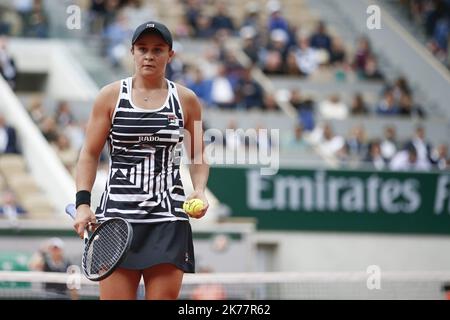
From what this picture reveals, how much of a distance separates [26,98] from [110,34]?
7.80 ft

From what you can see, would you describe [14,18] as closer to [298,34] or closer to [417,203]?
[298,34]

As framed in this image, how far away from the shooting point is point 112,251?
7262 millimetres

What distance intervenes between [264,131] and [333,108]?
279 centimetres

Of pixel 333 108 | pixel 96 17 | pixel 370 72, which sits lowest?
pixel 333 108

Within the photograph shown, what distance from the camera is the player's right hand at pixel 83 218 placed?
741 cm

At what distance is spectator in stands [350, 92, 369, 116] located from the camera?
24750mm

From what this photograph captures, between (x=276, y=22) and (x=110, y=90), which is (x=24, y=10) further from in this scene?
(x=110, y=90)

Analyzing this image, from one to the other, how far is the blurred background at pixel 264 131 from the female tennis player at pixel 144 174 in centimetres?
913

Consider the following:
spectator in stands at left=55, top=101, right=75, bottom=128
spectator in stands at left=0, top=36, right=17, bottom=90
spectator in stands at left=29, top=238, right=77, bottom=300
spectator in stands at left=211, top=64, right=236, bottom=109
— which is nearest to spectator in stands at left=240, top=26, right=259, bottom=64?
spectator in stands at left=211, top=64, right=236, bottom=109

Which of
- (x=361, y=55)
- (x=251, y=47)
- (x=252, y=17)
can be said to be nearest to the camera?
(x=251, y=47)

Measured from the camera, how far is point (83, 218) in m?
7.43

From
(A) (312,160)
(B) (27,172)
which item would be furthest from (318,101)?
(B) (27,172)

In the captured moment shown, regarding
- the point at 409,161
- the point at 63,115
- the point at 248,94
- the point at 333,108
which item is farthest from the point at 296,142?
the point at 63,115
